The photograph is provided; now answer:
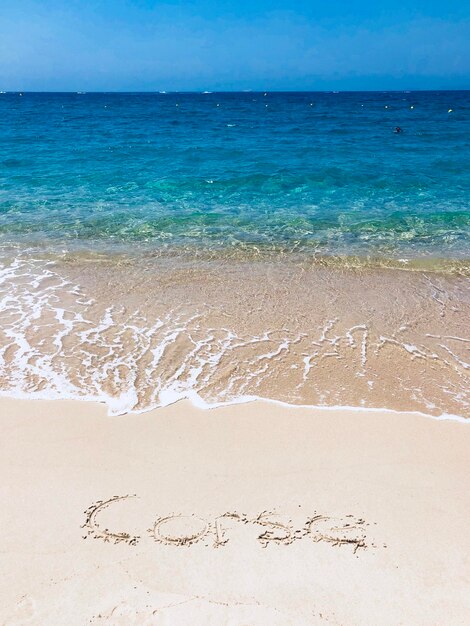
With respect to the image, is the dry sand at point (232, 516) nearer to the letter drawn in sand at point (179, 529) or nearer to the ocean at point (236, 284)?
the letter drawn in sand at point (179, 529)

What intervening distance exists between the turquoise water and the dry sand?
6.91m

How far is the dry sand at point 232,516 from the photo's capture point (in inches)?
146

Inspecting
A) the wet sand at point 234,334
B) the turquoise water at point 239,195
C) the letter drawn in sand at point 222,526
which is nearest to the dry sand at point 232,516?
the letter drawn in sand at point 222,526

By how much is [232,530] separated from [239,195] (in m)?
14.2

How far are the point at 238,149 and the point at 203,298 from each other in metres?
20.0

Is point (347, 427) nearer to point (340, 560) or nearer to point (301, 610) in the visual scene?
point (340, 560)

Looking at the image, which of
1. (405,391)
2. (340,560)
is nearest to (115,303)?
(405,391)

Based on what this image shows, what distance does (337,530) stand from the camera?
14.3 ft

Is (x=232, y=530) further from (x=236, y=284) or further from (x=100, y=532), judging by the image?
(x=236, y=284)

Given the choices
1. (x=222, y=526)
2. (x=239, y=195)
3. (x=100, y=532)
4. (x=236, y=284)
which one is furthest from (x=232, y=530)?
(x=239, y=195)

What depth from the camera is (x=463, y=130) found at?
36438 millimetres

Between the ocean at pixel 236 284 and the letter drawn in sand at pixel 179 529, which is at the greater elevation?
the ocean at pixel 236 284

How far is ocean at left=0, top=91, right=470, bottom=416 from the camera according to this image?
263 inches

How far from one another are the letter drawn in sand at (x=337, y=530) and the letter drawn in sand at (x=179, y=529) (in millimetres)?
1028
